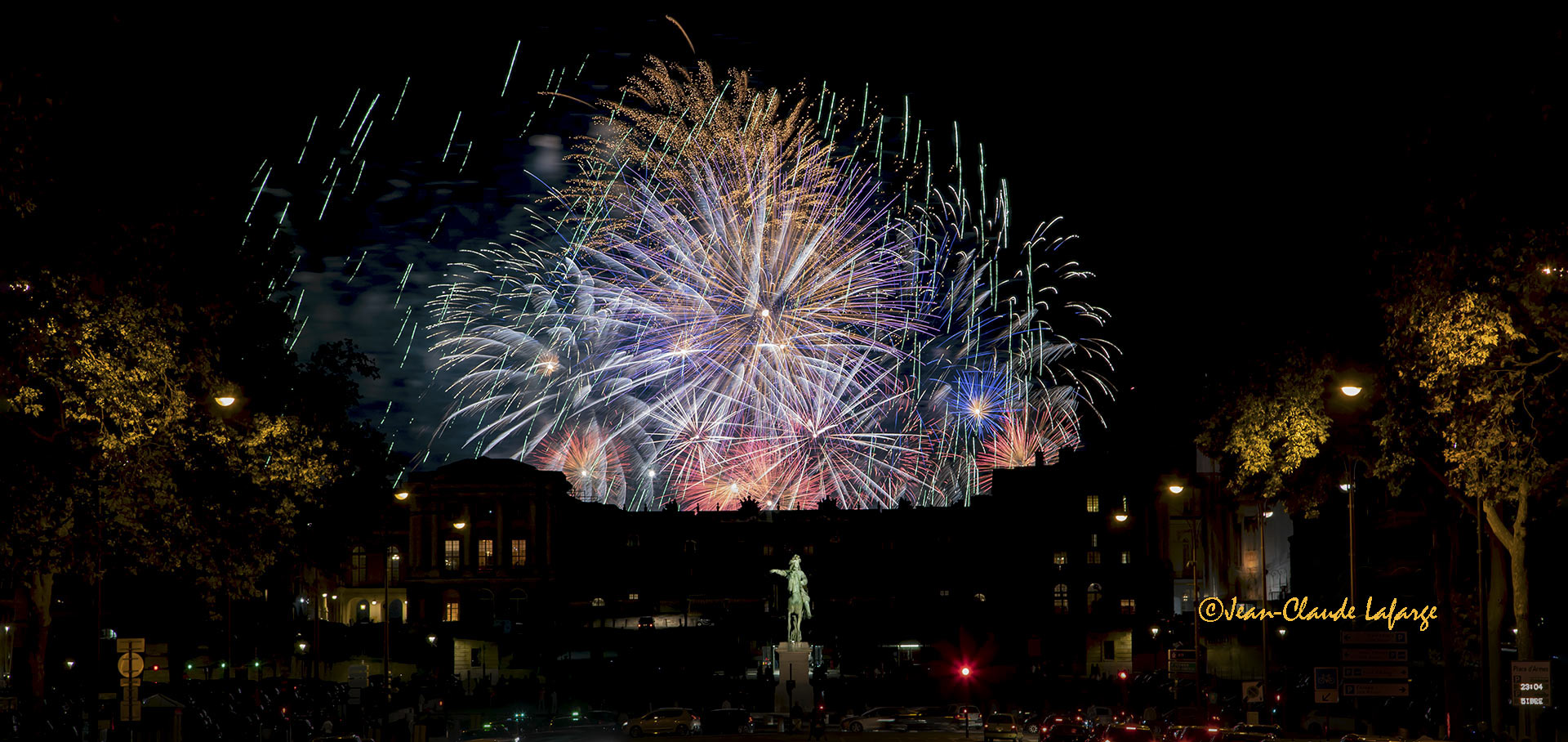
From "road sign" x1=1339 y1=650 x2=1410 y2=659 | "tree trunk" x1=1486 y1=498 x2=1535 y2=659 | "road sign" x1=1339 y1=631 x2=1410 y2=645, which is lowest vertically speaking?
"road sign" x1=1339 y1=650 x2=1410 y2=659

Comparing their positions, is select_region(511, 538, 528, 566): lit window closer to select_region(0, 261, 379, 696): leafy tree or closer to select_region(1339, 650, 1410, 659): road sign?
select_region(0, 261, 379, 696): leafy tree

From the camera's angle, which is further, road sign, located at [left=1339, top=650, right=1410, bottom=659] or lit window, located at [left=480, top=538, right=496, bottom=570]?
lit window, located at [left=480, top=538, right=496, bottom=570]

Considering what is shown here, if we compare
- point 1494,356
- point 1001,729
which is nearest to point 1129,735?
point 1001,729

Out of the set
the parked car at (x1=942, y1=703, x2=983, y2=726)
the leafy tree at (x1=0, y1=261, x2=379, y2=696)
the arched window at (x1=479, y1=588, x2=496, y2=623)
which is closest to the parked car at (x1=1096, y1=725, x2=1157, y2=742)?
the parked car at (x1=942, y1=703, x2=983, y2=726)

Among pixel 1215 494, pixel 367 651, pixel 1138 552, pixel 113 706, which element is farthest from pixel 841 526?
pixel 113 706

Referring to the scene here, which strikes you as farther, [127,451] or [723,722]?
[723,722]

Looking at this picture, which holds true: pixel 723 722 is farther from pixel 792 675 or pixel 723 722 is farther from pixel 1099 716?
pixel 792 675

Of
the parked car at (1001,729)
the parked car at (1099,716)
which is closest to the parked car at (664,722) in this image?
the parked car at (1001,729)
